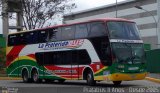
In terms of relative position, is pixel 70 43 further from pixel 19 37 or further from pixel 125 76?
pixel 19 37

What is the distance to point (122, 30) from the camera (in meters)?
23.6

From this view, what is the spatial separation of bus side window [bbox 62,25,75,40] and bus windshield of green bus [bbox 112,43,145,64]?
3592mm

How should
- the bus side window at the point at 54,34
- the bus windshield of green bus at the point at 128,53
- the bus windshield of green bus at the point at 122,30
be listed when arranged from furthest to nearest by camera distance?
the bus side window at the point at 54,34, the bus windshield of green bus at the point at 122,30, the bus windshield of green bus at the point at 128,53

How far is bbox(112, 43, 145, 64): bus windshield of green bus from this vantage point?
23000mm

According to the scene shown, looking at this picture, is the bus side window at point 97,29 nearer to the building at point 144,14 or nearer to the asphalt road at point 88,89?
the asphalt road at point 88,89

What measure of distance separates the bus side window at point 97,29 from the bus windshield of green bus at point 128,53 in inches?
38.8

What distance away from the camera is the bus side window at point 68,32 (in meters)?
25.8

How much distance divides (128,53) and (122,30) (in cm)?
127

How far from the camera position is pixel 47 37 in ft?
92.4

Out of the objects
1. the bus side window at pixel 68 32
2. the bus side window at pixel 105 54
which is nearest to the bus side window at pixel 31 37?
the bus side window at pixel 68 32

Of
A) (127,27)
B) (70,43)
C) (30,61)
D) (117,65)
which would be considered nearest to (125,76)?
(117,65)

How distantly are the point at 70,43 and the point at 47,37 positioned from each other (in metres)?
2.79

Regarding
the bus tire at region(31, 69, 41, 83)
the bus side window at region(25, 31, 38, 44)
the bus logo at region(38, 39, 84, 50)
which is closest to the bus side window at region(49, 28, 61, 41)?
the bus logo at region(38, 39, 84, 50)

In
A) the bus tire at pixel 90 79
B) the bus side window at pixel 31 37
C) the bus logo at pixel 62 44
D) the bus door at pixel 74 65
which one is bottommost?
the bus tire at pixel 90 79
